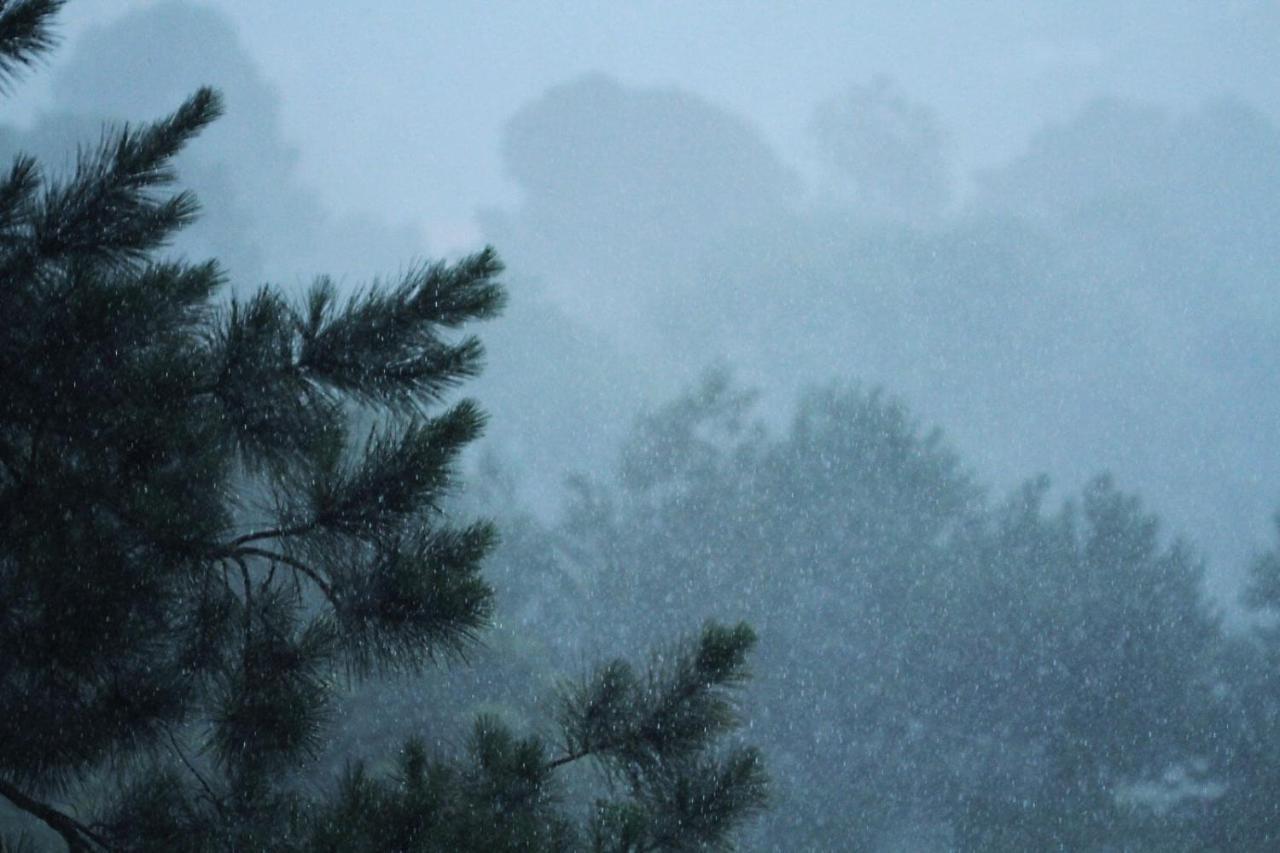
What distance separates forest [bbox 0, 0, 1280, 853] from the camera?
2186mm

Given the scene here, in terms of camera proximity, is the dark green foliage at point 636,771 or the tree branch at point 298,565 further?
the dark green foliage at point 636,771

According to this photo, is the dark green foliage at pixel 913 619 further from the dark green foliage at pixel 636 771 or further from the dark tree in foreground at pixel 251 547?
the dark tree in foreground at pixel 251 547

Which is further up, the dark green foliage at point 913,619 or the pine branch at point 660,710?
the dark green foliage at point 913,619

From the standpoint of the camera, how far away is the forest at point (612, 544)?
7.17ft

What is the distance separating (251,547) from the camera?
2.18 metres

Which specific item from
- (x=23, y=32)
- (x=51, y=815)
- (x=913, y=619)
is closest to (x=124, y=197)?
(x=23, y=32)

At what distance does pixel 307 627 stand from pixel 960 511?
1374 cm

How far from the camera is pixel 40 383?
220 centimetres

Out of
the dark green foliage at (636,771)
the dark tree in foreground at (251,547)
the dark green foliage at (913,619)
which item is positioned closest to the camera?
the dark tree in foreground at (251,547)

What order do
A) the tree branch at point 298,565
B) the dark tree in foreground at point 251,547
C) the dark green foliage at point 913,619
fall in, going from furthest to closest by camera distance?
the dark green foliage at point 913,619 → the tree branch at point 298,565 → the dark tree in foreground at point 251,547

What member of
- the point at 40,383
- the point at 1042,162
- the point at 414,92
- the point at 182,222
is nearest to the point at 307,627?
the point at 40,383

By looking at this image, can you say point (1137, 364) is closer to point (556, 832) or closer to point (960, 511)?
point (960, 511)

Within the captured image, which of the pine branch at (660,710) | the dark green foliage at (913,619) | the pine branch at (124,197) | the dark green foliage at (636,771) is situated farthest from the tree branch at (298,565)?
the dark green foliage at (913,619)

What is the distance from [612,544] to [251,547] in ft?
45.3
